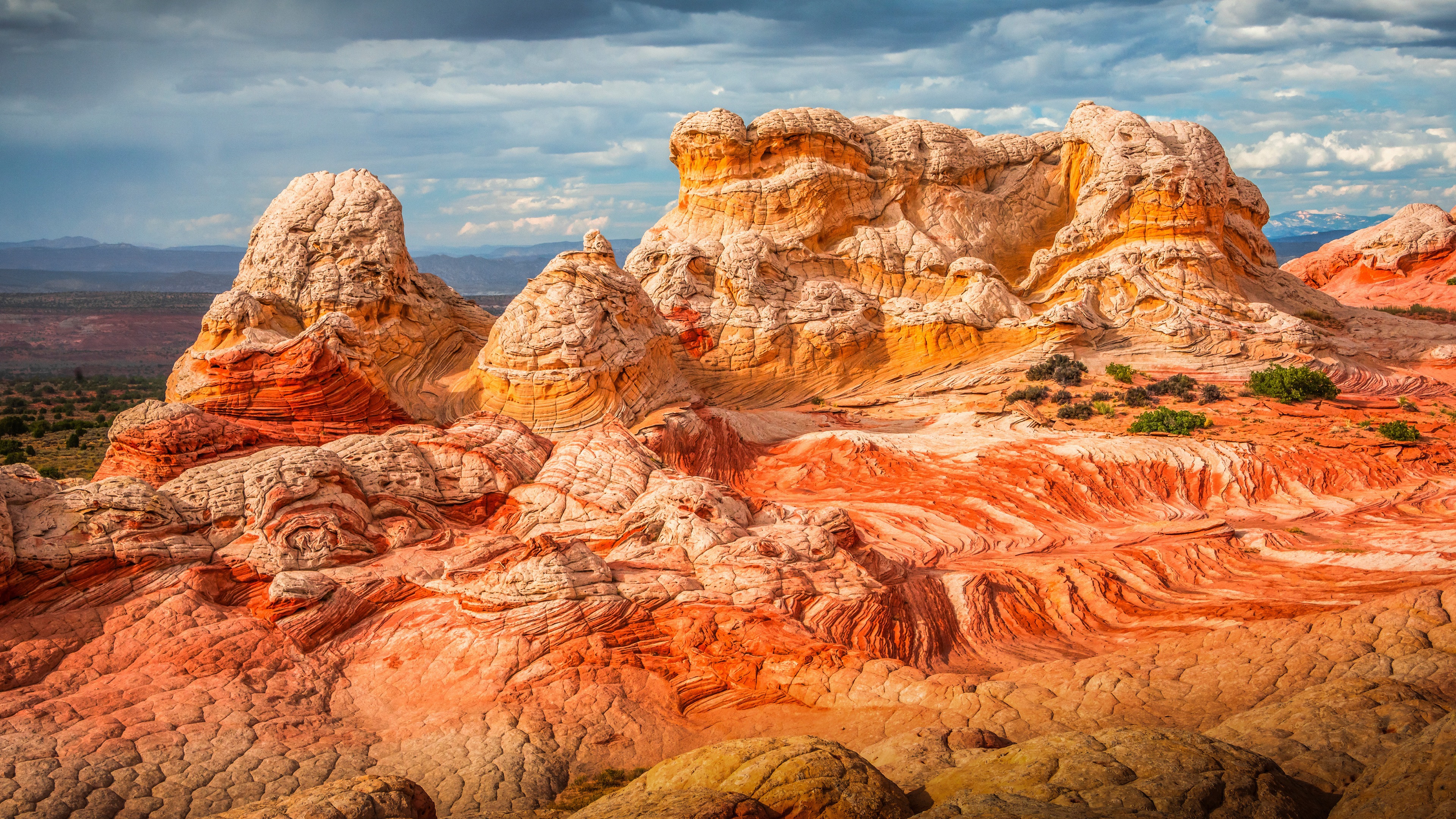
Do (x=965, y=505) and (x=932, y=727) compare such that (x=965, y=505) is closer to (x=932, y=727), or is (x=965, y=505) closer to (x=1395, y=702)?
(x=932, y=727)

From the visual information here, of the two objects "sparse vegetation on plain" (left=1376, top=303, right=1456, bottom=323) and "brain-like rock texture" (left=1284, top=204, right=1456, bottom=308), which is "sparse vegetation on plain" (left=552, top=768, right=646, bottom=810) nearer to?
"sparse vegetation on plain" (left=1376, top=303, right=1456, bottom=323)

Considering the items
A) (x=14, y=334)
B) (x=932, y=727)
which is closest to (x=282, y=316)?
(x=932, y=727)

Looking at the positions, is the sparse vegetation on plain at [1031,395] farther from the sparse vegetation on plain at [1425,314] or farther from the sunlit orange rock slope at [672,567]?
the sparse vegetation on plain at [1425,314]

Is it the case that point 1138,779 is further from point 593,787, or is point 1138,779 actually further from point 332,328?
point 332,328

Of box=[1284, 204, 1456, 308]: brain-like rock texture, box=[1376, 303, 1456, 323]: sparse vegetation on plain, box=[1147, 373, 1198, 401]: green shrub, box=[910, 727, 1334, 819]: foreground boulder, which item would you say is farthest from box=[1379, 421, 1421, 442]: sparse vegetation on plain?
box=[1284, 204, 1456, 308]: brain-like rock texture

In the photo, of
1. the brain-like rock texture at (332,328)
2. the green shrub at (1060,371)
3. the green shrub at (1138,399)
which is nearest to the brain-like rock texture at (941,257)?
the green shrub at (1060,371)

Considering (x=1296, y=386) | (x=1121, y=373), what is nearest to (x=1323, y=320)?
(x=1296, y=386)
